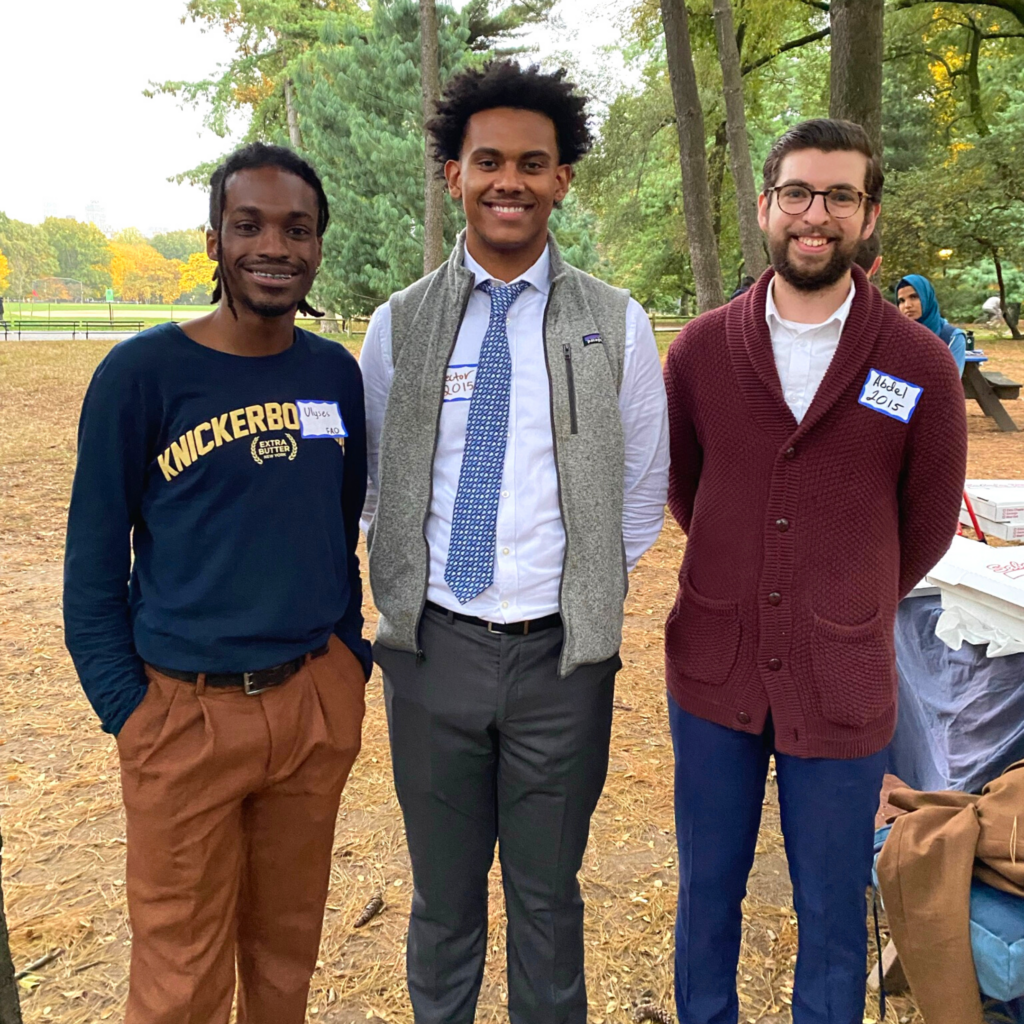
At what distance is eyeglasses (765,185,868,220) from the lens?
5.94 feet

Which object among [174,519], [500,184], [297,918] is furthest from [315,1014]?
[500,184]

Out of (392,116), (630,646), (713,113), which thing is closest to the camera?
(630,646)

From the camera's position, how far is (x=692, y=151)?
25.6ft

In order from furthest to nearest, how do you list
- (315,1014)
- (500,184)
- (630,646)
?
1. (630,646)
2. (315,1014)
3. (500,184)

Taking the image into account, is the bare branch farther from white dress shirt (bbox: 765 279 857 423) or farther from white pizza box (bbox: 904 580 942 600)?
white dress shirt (bbox: 765 279 857 423)

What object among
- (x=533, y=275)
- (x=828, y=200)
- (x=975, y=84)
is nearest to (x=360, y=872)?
(x=533, y=275)

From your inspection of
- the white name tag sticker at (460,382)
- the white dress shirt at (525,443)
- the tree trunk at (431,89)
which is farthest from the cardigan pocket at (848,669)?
the tree trunk at (431,89)

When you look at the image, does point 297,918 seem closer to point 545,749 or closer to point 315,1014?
point 315,1014

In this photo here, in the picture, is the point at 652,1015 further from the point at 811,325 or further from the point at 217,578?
the point at 811,325

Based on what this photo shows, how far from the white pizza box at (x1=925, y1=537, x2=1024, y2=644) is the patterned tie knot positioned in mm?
1468

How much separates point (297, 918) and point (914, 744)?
2303mm

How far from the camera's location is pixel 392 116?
16.9m

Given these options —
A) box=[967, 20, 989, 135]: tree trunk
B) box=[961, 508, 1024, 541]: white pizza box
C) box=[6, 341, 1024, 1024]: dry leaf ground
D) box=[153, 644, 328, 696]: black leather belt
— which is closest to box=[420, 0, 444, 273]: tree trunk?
box=[6, 341, 1024, 1024]: dry leaf ground

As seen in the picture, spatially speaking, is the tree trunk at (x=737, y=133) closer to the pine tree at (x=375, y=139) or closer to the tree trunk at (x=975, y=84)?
the pine tree at (x=375, y=139)
